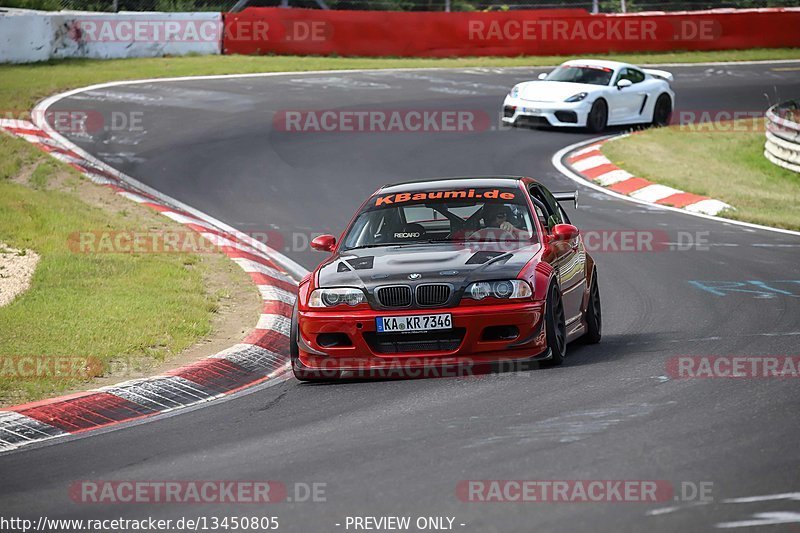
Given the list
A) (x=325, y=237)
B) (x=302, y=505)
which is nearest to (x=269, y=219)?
(x=325, y=237)

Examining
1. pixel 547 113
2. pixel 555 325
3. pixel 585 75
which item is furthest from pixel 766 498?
pixel 585 75

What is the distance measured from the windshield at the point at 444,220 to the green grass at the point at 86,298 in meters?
1.60

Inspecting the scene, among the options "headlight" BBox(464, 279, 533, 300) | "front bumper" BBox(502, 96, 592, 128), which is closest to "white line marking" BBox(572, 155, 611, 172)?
"front bumper" BBox(502, 96, 592, 128)

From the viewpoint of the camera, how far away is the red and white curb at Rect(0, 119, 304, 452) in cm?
733

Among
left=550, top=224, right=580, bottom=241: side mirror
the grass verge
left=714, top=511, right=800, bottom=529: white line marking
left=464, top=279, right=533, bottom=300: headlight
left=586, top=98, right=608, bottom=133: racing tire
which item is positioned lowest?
left=586, top=98, right=608, bottom=133: racing tire

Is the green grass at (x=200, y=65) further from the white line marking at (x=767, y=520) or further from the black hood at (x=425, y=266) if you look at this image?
the white line marking at (x=767, y=520)

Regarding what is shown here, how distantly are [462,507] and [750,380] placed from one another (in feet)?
9.73

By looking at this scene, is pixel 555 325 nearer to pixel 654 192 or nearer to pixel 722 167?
pixel 654 192

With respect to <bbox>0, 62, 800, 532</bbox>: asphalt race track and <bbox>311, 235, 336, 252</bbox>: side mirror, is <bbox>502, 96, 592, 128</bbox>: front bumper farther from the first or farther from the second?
<bbox>311, 235, 336, 252</bbox>: side mirror

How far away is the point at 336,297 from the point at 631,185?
11.0m

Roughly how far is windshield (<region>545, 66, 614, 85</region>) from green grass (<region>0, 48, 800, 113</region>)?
758 cm

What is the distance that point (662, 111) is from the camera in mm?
25031

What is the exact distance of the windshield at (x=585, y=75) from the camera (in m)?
23.8

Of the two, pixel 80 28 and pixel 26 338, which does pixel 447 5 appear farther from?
pixel 26 338
